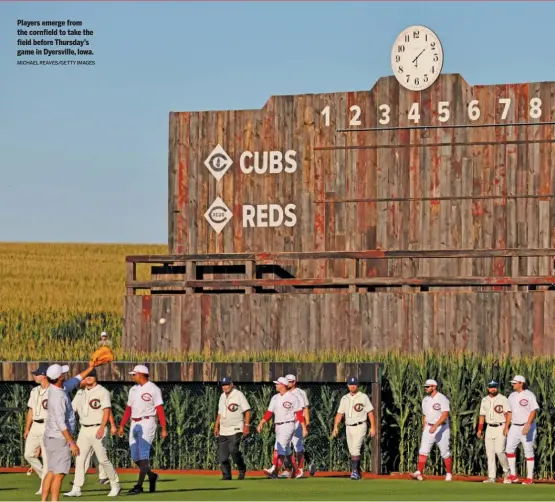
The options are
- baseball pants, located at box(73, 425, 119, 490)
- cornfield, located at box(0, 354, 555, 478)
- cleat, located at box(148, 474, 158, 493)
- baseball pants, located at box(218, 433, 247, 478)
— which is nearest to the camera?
baseball pants, located at box(73, 425, 119, 490)

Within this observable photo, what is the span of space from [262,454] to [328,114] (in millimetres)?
10855

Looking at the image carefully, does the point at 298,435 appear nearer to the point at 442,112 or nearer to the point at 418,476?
the point at 418,476

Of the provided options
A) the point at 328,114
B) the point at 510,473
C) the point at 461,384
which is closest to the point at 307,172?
the point at 328,114

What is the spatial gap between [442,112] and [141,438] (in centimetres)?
1458

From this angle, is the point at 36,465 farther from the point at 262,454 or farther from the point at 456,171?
the point at 456,171

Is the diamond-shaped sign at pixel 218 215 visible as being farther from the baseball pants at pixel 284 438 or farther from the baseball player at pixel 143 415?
the baseball player at pixel 143 415

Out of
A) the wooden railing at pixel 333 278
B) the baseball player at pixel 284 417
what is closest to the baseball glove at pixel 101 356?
the baseball player at pixel 284 417

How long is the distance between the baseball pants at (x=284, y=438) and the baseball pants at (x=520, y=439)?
11.8 ft

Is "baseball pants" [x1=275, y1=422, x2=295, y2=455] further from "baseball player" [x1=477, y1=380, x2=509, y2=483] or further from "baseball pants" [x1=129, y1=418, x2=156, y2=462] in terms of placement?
"baseball player" [x1=477, y1=380, x2=509, y2=483]

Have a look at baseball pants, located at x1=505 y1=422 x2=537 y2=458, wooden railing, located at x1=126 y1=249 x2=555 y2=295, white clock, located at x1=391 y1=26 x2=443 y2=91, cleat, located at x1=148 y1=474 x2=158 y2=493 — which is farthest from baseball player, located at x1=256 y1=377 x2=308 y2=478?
white clock, located at x1=391 y1=26 x2=443 y2=91

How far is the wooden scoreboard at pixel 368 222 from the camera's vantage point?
33.2 metres

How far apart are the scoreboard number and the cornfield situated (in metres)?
8.10

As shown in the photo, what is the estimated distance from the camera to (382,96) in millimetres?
35906

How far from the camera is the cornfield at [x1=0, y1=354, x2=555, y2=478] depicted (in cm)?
2778
